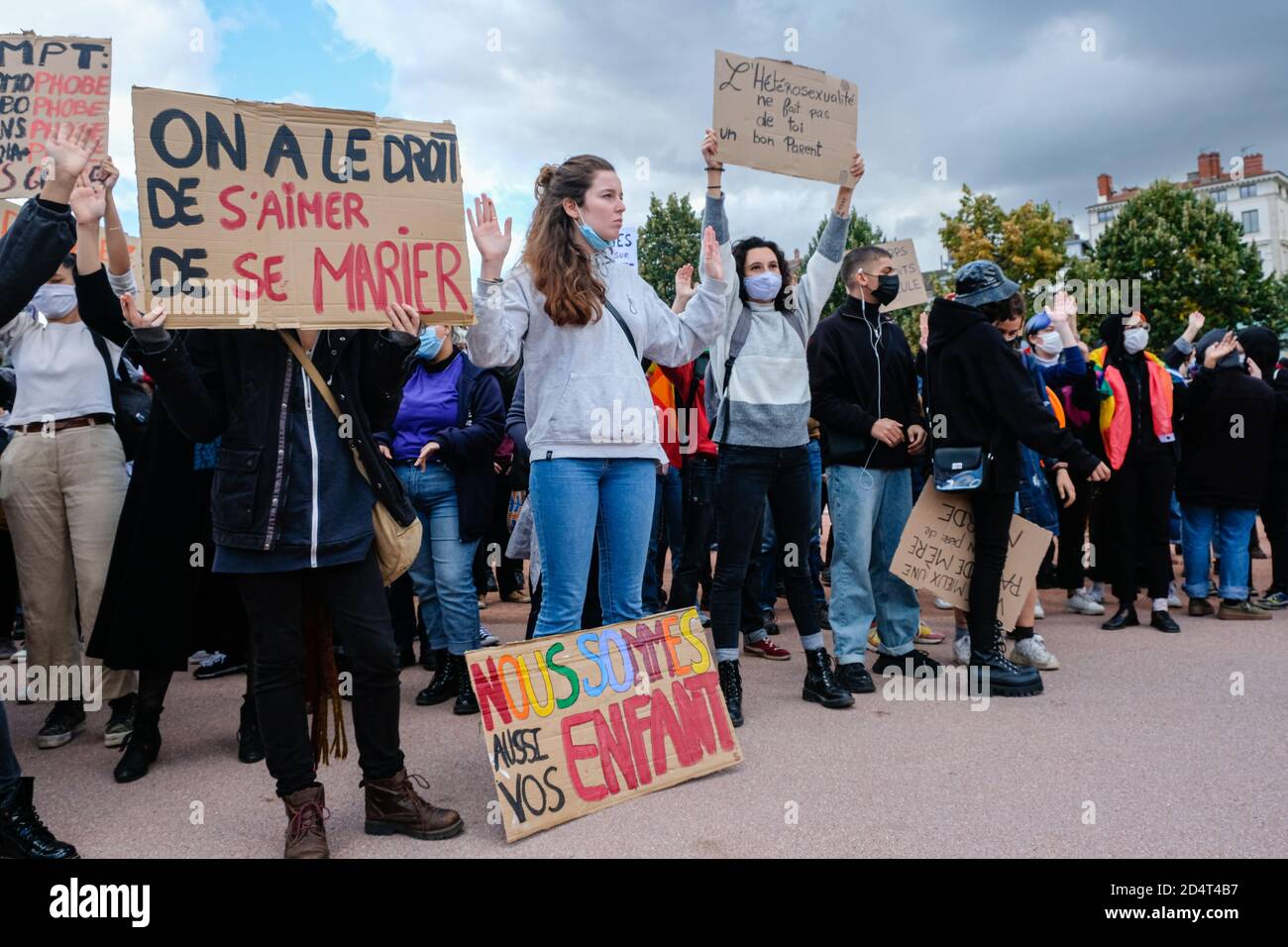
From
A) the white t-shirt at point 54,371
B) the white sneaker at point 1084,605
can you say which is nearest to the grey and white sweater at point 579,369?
the white t-shirt at point 54,371

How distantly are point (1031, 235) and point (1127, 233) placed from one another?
222 inches

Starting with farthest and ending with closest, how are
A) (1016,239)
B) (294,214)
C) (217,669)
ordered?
(1016,239) < (217,669) < (294,214)

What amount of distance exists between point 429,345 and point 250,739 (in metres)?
2.13

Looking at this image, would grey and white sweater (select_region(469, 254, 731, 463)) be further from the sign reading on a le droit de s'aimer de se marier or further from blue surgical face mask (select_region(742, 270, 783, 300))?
blue surgical face mask (select_region(742, 270, 783, 300))

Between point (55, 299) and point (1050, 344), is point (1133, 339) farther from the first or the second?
point (55, 299)

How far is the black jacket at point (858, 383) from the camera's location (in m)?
5.23

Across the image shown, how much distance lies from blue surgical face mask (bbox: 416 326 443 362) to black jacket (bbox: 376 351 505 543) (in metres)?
0.17

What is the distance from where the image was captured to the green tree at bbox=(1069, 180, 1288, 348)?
3444 centimetres

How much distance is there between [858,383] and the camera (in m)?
5.29

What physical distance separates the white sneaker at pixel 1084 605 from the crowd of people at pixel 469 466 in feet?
1.83

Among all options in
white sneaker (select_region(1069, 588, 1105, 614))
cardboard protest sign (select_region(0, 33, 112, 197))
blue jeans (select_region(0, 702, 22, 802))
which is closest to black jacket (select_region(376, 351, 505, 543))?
cardboard protest sign (select_region(0, 33, 112, 197))

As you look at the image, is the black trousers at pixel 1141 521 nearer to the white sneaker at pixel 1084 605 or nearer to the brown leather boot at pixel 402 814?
the white sneaker at pixel 1084 605

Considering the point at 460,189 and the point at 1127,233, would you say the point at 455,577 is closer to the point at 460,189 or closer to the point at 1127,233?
the point at 460,189

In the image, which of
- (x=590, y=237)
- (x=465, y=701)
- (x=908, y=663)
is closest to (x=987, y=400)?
(x=908, y=663)
